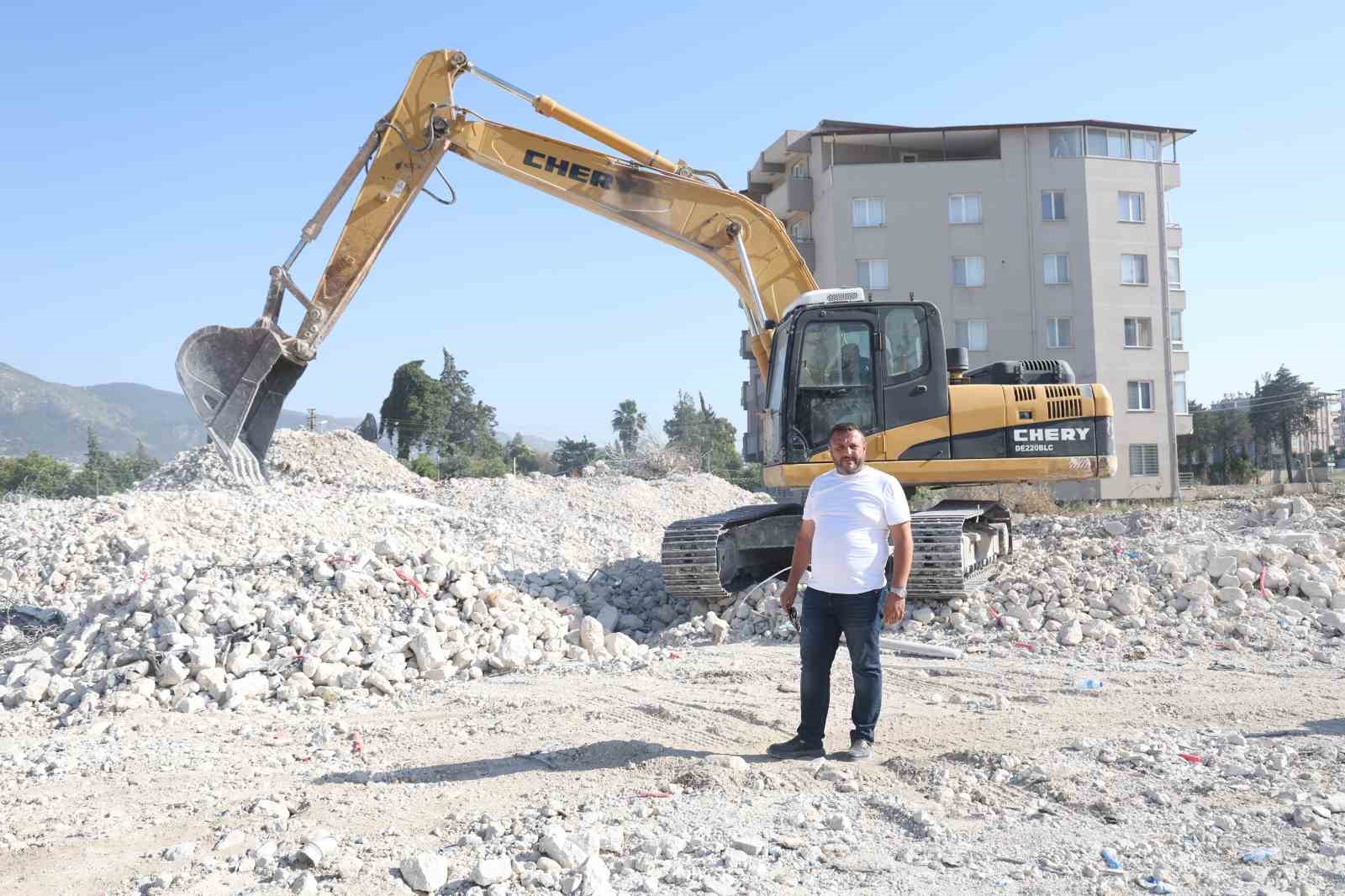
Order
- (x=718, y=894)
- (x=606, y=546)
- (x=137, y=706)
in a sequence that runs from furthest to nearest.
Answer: (x=606, y=546) → (x=137, y=706) → (x=718, y=894)

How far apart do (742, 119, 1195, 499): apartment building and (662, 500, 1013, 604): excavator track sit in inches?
866

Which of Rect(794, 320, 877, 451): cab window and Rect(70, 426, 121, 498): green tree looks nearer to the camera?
Rect(794, 320, 877, 451): cab window

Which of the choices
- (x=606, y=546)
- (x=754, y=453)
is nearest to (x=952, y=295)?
(x=606, y=546)

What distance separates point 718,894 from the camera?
11.2 feet

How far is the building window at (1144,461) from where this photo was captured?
31688 millimetres

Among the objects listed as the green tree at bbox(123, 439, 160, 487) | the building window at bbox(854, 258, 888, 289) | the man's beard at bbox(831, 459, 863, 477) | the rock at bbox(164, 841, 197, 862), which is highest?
the building window at bbox(854, 258, 888, 289)

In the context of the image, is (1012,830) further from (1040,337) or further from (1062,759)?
(1040,337)

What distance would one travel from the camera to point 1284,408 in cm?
5012

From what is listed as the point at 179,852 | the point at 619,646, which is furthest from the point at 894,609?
the point at 619,646

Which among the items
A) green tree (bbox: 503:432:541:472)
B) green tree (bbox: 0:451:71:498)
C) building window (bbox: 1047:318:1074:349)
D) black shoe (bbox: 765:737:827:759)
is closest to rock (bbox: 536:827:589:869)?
black shoe (bbox: 765:737:827:759)

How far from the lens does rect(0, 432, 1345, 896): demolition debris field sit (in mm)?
3727

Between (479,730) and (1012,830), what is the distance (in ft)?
9.86

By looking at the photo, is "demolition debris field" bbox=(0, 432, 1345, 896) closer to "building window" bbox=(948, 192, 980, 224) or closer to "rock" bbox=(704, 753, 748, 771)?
"rock" bbox=(704, 753, 748, 771)

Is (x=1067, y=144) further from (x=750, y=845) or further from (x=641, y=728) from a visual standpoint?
(x=750, y=845)
